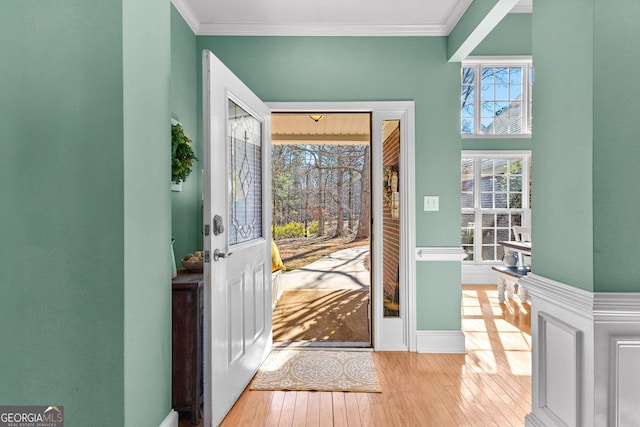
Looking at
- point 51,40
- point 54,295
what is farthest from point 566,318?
point 51,40

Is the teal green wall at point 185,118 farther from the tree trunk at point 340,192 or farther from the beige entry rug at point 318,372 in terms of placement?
the tree trunk at point 340,192

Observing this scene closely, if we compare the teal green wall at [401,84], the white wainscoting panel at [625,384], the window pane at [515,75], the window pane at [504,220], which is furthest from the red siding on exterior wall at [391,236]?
the window pane at [515,75]

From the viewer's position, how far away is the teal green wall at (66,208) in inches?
49.8

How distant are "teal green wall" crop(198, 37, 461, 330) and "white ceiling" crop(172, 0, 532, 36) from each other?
69mm

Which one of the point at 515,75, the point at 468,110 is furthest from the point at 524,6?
the point at 468,110

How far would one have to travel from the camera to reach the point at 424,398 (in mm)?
2242

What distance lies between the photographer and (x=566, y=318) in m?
1.50

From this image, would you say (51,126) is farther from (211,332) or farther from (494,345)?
(494,345)

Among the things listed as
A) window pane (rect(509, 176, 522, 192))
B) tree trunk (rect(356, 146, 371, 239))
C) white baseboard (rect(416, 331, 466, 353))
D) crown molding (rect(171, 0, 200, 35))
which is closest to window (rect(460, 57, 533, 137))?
window pane (rect(509, 176, 522, 192))

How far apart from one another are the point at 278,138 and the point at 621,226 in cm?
505

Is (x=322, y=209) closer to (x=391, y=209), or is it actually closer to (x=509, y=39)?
(x=509, y=39)

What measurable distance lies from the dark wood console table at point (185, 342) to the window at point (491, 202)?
4417mm

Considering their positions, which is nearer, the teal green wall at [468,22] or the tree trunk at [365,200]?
the teal green wall at [468,22]

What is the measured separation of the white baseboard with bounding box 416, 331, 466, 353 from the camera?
2.98m
